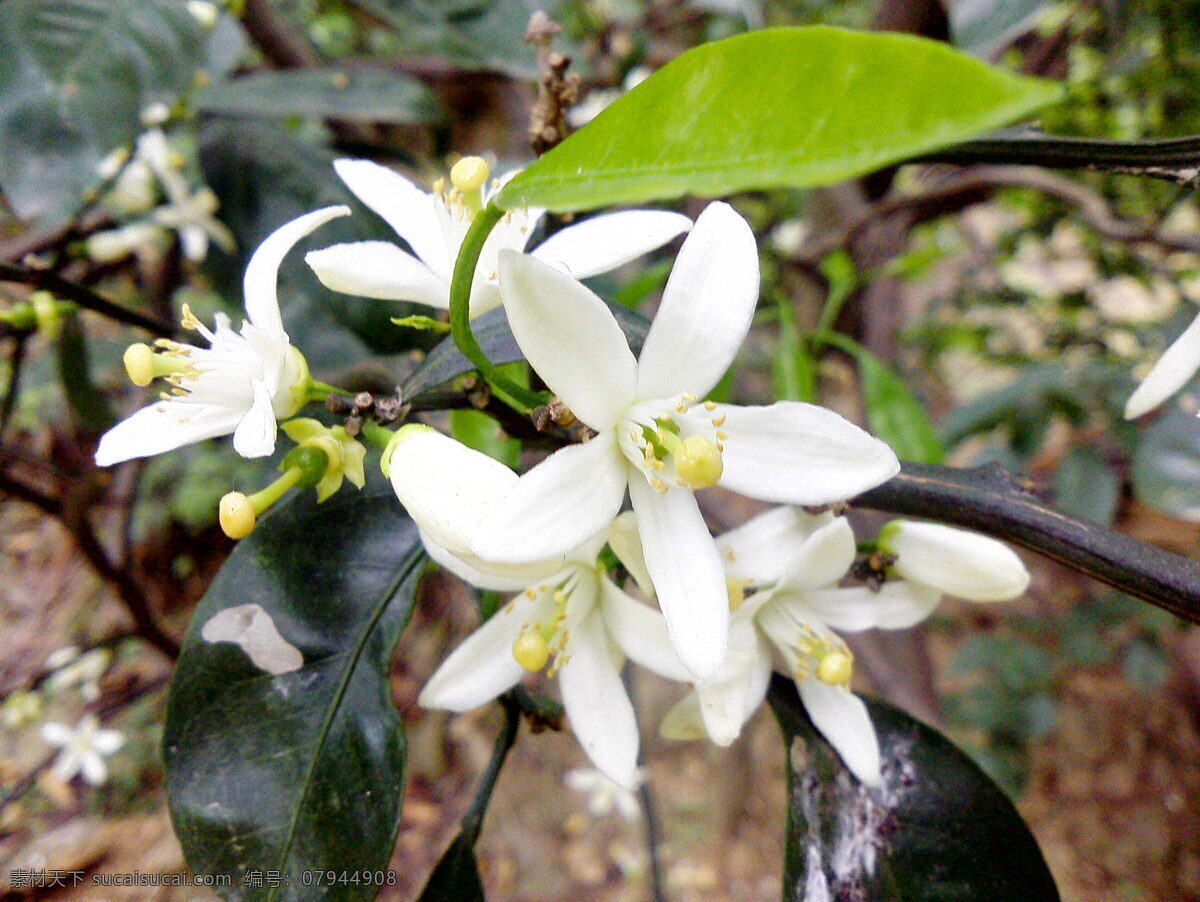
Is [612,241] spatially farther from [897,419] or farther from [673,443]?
[897,419]

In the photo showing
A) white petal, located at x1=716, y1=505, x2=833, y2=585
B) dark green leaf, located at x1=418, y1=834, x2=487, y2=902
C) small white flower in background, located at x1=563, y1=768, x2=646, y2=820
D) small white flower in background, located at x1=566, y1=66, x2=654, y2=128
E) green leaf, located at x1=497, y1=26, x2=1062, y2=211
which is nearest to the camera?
green leaf, located at x1=497, y1=26, x2=1062, y2=211

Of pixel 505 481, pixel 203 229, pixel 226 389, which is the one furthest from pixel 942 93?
pixel 203 229

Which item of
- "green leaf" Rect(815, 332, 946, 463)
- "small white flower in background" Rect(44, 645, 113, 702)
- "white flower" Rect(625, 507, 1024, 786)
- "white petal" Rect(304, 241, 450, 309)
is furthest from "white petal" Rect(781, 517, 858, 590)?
"small white flower in background" Rect(44, 645, 113, 702)

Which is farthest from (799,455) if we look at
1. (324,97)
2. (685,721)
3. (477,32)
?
(477,32)

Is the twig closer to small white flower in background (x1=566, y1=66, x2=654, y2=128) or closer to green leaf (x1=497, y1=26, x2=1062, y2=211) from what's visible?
green leaf (x1=497, y1=26, x2=1062, y2=211)

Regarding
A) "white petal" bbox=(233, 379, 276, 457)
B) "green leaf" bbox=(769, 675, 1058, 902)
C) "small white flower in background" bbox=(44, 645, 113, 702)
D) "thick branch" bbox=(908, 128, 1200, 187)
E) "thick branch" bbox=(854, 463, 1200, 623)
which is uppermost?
"thick branch" bbox=(908, 128, 1200, 187)

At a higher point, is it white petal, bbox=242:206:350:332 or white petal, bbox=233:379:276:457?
white petal, bbox=242:206:350:332

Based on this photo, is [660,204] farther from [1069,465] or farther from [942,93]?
[942,93]

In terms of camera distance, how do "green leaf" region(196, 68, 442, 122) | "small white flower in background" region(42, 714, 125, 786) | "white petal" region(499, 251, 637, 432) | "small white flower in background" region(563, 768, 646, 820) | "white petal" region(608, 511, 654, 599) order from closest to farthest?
1. "white petal" region(499, 251, 637, 432)
2. "white petal" region(608, 511, 654, 599)
3. "green leaf" region(196, 68, 442, 122)
4. "small white flower in background" region(42, 714, 125, 786)
5. "small white flower in background" region(563, 768, 646, 820)
